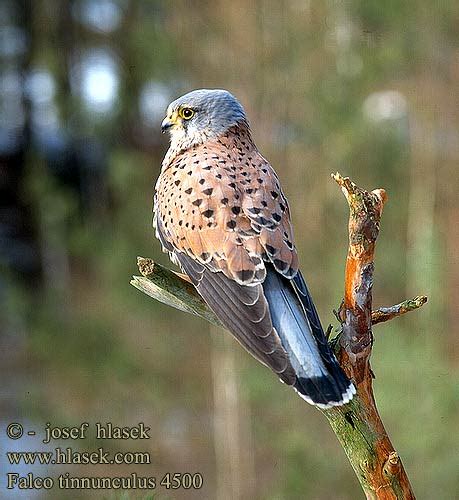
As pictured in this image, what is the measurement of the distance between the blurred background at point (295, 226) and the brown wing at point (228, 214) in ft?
4.89

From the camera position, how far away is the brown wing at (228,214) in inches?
47.2

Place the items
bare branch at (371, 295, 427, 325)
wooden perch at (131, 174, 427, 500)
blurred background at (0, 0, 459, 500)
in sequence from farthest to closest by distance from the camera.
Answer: blurred background at (0, 0, 459, 500), bare branch at (371, 295, 427, 325), wooden perch at (131, 174, 427, 500)

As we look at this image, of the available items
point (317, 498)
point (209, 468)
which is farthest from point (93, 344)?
point (317, 498)

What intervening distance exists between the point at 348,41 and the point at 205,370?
1654mm

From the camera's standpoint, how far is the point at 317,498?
2.95 m

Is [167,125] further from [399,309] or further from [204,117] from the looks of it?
[399,309]

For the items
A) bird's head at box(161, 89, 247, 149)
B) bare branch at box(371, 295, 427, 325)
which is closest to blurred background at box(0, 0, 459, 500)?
bird's head at box(161, 89, 247, 149)

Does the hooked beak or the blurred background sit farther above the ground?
the blurred background

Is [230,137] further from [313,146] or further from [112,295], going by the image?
[112,295]

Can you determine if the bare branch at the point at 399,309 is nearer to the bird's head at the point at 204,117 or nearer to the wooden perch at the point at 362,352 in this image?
the wooden perch at the point at 362,352

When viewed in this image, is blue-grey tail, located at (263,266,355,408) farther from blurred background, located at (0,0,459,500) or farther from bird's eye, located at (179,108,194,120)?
blurred background, located at (0,0,459,500)

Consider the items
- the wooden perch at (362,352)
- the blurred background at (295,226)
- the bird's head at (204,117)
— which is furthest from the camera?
the blurred background at (295,226)

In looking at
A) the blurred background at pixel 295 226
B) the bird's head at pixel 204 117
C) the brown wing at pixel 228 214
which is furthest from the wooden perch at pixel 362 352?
the blurred background at pixel 295 226

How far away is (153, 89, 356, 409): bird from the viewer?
3.44 ft
